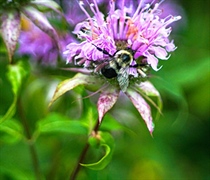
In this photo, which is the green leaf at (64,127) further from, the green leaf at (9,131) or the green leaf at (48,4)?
the green leaf at (48,4)

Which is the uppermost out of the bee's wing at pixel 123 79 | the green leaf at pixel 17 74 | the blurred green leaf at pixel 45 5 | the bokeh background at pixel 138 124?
the blurred green leaf at pixel 45 5

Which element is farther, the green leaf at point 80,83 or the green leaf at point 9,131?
the green leaf at point 9,131

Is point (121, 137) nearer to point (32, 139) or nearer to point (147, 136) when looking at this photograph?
point (147, 136)

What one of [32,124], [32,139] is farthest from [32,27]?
[32,139]

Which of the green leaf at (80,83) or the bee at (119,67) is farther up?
the bee at (119,67)

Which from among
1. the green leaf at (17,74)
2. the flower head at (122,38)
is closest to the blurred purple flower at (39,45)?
the green leaf at (17,74)

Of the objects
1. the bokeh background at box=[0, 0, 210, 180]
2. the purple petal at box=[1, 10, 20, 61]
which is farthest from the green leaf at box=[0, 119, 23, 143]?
the purple petal at box=[1, 10, 20, 61]

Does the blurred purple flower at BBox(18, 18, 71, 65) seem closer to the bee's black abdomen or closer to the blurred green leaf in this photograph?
the blurred green leaf
